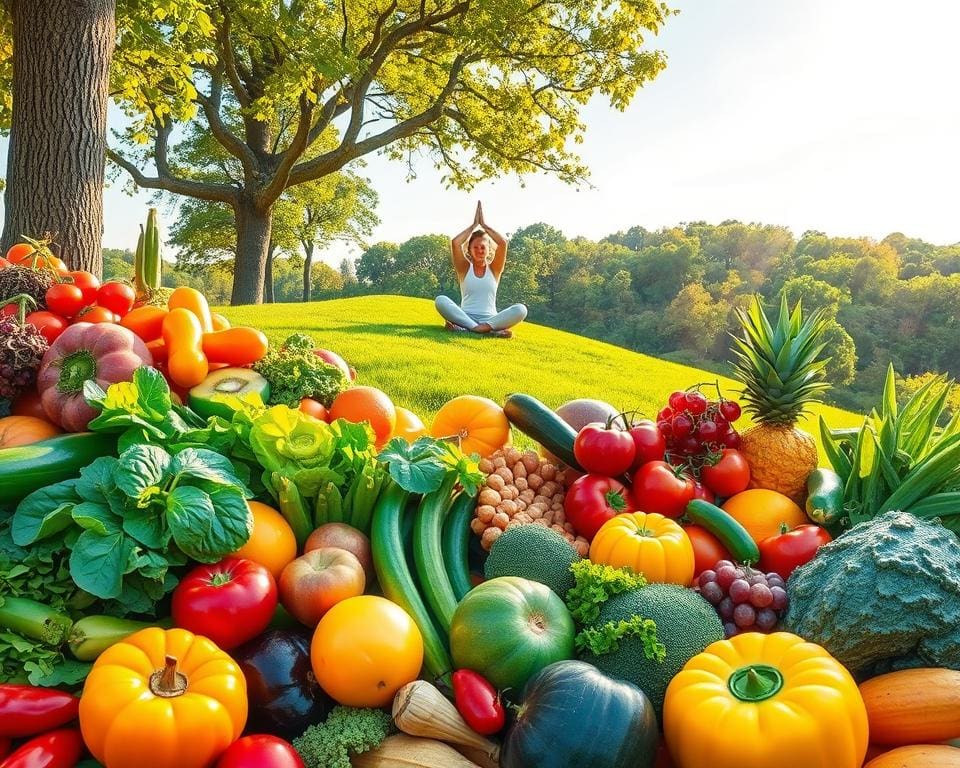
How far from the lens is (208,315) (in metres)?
4.18

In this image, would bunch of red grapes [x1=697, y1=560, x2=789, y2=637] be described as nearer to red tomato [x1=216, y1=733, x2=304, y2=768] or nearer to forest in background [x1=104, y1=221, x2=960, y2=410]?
red tomato [x1=216, y1=733, x2=304, y2=768]

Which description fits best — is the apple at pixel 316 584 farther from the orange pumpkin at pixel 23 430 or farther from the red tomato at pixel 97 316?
the red tomato at pixel 97 316

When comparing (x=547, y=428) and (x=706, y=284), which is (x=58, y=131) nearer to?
(x=547, y=428)

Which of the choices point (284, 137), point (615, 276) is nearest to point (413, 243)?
point (615, 276)

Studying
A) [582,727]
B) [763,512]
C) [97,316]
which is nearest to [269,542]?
[582,727]

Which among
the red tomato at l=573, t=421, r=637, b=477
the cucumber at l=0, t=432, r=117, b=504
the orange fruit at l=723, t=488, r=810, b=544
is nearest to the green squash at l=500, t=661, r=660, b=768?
the red tomato at l=573, t=421, r=637, b=477

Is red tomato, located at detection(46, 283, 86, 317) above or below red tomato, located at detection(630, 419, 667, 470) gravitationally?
above

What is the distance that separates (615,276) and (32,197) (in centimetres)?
6254

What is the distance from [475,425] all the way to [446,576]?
1.23 m

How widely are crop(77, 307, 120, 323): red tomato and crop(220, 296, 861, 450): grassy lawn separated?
3.64 meters

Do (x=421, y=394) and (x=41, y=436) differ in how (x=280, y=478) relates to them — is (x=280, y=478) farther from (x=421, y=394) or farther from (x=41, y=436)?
(x=421, y=394)

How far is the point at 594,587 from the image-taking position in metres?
2.80

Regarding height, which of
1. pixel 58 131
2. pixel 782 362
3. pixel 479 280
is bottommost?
pixel 782 362

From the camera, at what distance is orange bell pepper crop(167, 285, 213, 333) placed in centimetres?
411
